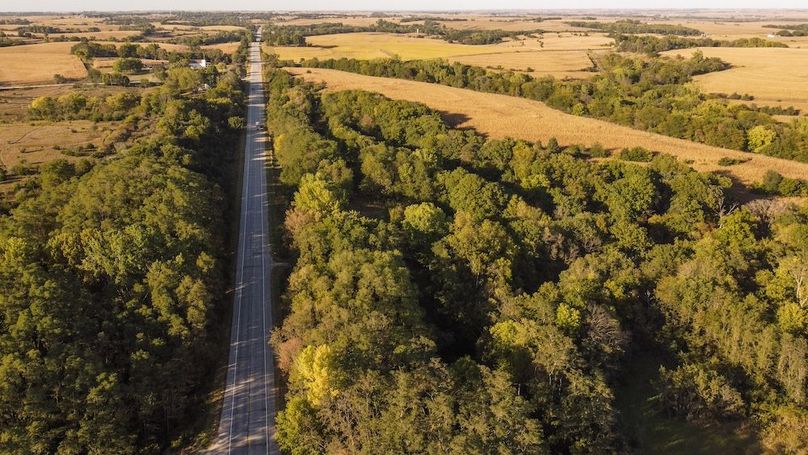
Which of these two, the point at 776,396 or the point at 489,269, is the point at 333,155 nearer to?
the point at 489,269

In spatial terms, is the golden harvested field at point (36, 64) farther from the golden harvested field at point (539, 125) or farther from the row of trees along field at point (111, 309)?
the row of trees along field at point (111, 309)

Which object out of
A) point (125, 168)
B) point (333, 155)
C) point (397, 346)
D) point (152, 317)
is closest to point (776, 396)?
point (397, 346)

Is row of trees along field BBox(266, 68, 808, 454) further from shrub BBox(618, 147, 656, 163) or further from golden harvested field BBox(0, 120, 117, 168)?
golden harvested field BBox(0, 120, 117, 168)

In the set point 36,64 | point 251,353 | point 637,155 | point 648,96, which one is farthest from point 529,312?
point 36,64

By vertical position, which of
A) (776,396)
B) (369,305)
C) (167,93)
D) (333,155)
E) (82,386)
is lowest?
(776,396)

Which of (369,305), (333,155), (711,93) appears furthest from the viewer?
(711,93)

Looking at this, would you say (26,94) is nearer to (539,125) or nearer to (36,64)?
(36,64)

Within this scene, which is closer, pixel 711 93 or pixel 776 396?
pixel 776 396
